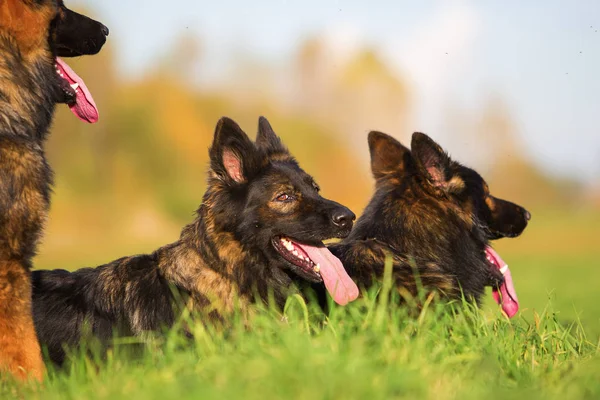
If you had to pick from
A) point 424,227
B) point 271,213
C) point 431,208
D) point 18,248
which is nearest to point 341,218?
point 271,213

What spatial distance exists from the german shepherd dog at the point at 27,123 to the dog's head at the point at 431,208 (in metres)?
2.48

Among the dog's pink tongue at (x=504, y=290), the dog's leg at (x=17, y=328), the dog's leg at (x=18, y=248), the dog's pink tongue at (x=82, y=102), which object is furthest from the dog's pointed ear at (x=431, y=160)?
the dog's leg at (x=17, y=328)

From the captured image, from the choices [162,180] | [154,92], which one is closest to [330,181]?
[162,180]

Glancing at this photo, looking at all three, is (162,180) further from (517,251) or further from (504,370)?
(504,370)

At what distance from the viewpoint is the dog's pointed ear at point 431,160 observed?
581 centimetres

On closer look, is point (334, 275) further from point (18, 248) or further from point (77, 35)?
point (77, 35)

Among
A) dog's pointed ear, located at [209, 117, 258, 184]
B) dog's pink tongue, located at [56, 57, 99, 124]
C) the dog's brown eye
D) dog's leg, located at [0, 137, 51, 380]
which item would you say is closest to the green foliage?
Result: dog's leg, located at [0, 137, 51, 380]

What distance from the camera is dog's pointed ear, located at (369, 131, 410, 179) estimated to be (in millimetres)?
6094

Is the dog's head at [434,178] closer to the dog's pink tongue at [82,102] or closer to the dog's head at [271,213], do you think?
the dog's head at [271,213]

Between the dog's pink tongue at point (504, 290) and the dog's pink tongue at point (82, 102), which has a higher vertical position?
the dog's pink tongue at point (82, 102)

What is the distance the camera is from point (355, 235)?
587 centimetres

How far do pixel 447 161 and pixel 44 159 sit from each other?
3.14 meters

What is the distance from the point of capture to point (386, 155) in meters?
6.16

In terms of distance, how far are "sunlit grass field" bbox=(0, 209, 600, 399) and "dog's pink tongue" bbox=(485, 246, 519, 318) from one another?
0.87 metres
